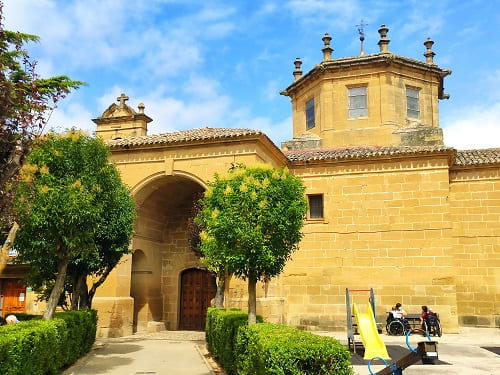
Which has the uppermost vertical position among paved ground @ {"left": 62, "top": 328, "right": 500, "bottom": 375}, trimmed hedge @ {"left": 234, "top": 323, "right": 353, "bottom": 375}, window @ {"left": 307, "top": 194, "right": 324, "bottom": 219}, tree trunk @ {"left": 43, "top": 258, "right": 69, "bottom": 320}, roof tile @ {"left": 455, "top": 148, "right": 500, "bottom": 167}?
roof tile @ {"left": 455, "top": 148, "right": 500, "bottom": 167}

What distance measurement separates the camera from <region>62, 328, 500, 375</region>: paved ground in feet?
33.2

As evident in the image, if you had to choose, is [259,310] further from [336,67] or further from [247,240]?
[336,67]

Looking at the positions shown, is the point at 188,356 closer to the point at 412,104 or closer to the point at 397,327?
the point at 397,327

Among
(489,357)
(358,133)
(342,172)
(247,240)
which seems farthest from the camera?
(358,133)

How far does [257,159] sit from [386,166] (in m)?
5.35

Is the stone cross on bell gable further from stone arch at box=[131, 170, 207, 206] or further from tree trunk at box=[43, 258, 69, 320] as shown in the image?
tree trunk at box=[43, 258, 69, 320]

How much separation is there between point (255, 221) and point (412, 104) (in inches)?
595

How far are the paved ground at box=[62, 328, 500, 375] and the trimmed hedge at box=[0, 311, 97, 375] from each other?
47 centimetres

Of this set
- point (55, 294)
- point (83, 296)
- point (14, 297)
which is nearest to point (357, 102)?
point (83, 296)

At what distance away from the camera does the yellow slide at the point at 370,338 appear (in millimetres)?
10180

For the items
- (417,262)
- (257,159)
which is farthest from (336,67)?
(417,262)

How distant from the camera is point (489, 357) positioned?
11547mm

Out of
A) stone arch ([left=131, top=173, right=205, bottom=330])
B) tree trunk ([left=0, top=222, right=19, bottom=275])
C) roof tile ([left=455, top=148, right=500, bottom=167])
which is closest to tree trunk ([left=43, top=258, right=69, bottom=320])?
tree trunk ([left=0, top=222, right=19, bottom=275])

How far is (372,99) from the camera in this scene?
21.4 metres
